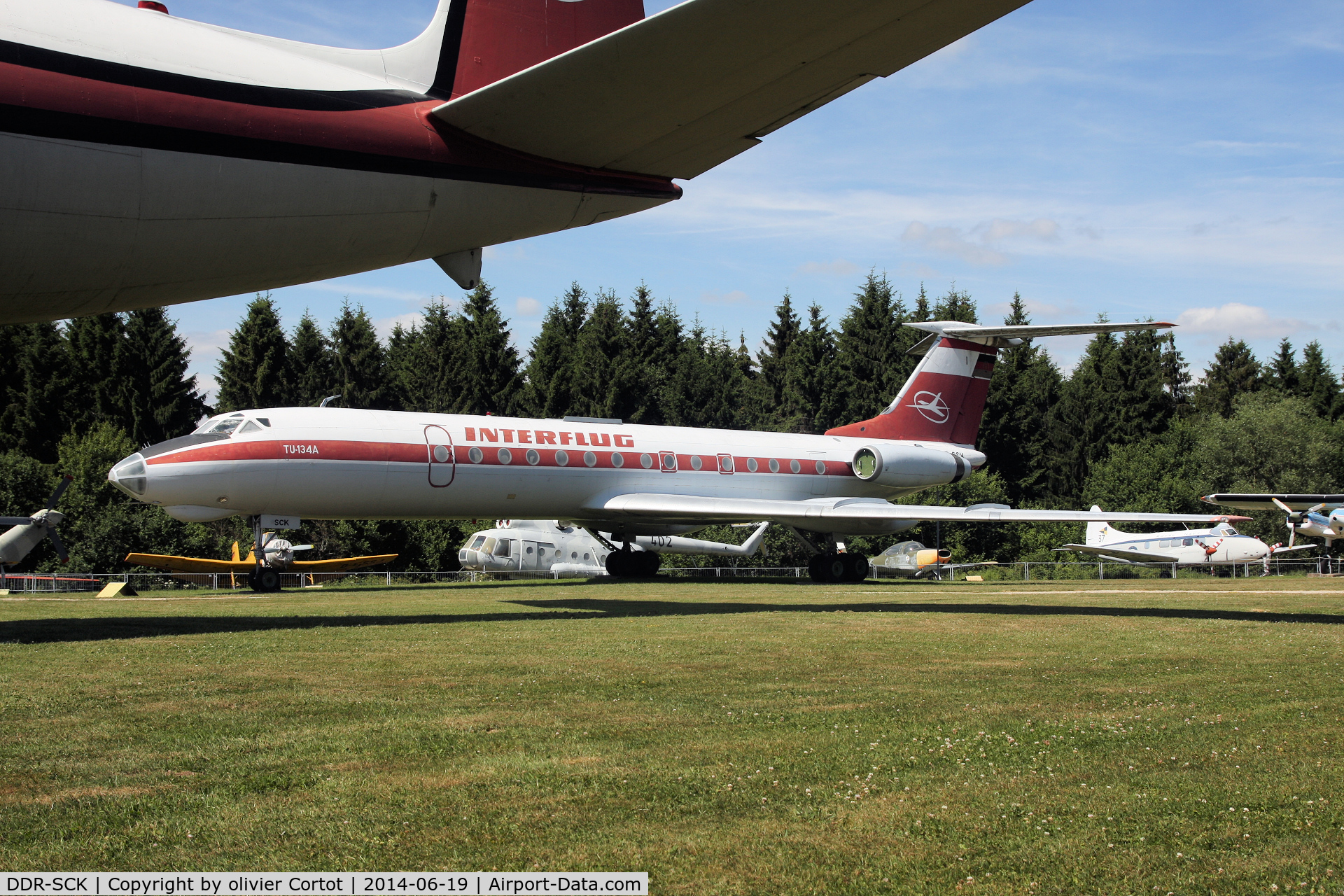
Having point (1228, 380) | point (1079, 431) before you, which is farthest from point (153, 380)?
point (1228, 380)

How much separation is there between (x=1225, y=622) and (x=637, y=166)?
29.1ft

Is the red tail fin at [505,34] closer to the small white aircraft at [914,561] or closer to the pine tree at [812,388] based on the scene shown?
the small white aircraft at [914,561]

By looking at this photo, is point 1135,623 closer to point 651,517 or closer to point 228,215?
point 228,215

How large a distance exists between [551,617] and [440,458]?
7.27m

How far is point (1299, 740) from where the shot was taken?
224 inches

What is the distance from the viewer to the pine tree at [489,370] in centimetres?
5409

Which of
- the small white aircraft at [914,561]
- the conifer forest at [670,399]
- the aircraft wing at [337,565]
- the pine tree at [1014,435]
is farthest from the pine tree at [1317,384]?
the aircraft wing at [337,565]

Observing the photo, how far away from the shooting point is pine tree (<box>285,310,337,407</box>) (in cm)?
5022

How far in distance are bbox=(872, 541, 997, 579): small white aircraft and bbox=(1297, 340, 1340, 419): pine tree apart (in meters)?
35.7

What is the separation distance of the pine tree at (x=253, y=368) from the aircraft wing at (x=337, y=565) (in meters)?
17.3

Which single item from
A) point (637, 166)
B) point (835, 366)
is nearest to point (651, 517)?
point (637, 166)

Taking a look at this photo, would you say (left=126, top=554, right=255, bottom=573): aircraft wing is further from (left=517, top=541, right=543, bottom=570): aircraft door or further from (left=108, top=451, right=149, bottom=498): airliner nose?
(left=108, top=451, right=149, bottom=498): airliner nose

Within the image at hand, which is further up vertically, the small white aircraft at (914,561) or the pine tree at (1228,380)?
the pine tree at (1228,380)

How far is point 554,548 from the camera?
1302 inches
